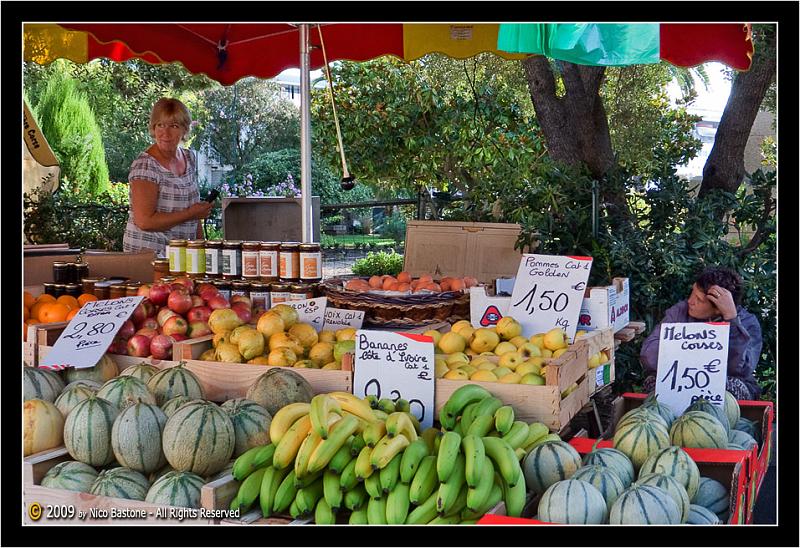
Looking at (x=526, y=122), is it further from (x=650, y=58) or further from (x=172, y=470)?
(x=172, y=470)

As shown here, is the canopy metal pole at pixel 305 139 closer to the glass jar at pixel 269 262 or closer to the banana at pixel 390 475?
the glass jar at pixel 269 262

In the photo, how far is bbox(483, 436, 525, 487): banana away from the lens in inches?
86.9

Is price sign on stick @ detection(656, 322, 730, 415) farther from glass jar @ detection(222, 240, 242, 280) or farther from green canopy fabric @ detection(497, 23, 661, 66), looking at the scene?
glass jar @ detection(222, 240, 242, 280)

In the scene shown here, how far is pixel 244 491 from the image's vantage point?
2.27 m

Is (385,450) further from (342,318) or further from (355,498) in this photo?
(342,318)

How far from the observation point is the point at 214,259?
4.00 meters

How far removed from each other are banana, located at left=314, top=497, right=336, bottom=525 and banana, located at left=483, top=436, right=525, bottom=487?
469mm

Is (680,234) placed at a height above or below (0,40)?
below

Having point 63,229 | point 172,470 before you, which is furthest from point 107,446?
point 63,229

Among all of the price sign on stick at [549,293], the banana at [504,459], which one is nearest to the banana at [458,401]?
the banana at [504,459]

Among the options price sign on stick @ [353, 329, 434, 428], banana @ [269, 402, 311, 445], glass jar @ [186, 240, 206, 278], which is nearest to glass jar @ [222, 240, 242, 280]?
glass jar @ [186, 240, 206, 278]

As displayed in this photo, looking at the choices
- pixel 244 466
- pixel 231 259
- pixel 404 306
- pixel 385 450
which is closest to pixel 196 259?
pixel 231 259

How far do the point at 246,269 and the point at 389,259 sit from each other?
7454mm

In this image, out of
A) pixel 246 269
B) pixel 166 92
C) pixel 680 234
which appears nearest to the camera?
pixel 246 269
